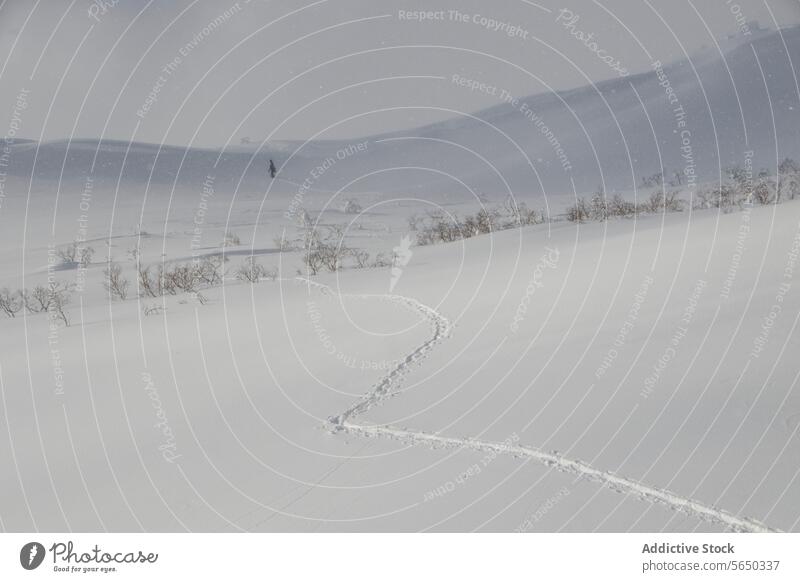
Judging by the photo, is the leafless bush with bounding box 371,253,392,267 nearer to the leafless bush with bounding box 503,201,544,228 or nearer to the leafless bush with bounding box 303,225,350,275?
the leafless bush with bounding box 303,225,350,275

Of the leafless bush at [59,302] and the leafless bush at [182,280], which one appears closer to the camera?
the leafless bush at [59,302]

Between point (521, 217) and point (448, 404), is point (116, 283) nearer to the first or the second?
point (448, 404)

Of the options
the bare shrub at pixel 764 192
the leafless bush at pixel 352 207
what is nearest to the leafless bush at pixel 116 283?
the bare shrub at pixel 764 192

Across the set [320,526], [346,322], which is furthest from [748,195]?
[320,526]

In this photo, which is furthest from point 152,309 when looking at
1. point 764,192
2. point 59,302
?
point 764,192

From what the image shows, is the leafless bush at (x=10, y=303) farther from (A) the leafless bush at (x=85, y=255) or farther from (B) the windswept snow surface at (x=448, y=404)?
(A) the leafless bush at (x=85, y=255)

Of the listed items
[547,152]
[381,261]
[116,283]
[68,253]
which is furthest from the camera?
[547,152]
